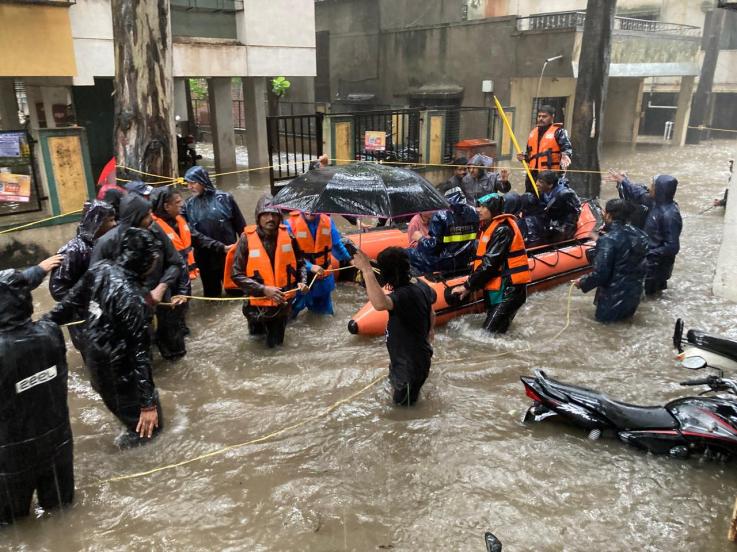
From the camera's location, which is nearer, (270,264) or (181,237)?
(270,264)

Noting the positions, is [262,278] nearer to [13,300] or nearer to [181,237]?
[181,237]

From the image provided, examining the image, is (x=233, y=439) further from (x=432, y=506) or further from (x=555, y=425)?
(x=555, y=425)

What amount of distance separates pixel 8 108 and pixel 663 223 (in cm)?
1293

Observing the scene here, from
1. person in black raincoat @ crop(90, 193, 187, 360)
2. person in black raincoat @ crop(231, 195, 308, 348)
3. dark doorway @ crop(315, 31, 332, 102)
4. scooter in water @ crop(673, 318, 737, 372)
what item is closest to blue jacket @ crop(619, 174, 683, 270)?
scooter in water @ crop(673, 318, 737, 372)

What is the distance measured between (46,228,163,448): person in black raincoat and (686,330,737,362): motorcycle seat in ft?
11.1

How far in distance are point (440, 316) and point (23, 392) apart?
4094 millimetres

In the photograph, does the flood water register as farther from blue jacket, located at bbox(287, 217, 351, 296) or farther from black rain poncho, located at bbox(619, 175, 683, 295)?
black rain poncho, located at bbox(619, 175, 683, 295)

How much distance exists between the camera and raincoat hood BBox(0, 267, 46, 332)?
282 cm

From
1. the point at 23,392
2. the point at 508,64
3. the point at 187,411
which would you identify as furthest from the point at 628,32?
the point at 23,392

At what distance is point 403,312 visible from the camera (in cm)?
395

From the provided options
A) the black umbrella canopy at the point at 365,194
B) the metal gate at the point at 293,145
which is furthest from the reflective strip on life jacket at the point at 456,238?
the metal gate at the point at 293,145

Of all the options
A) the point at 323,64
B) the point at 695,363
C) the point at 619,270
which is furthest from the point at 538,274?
the point at 323,64

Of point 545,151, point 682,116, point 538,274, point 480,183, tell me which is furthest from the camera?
point 682,116

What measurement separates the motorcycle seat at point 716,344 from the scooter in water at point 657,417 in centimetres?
15
